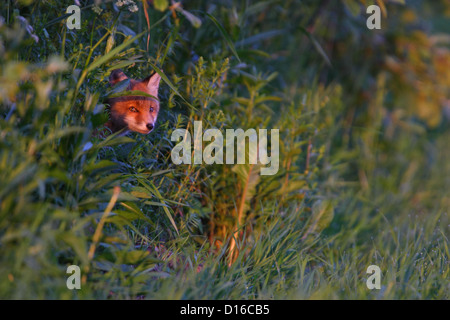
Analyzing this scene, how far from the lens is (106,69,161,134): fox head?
292 cm

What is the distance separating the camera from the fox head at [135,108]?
2.92 meters

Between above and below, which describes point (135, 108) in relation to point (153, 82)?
below

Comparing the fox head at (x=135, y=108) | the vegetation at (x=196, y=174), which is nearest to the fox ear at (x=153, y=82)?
the fox head at (x=135, y=108)

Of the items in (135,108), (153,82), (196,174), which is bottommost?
(196,174)

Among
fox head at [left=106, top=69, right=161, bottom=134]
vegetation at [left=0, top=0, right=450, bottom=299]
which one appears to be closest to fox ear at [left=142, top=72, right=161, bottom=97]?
fox head at [left=106, top=69, right=161, bottom=134]

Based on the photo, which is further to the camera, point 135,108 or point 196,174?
point 135,108

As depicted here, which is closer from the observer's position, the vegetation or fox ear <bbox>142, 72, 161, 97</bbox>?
the vegetation

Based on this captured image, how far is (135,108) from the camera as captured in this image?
10.1ft

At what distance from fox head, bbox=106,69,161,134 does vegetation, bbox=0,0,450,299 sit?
93mm

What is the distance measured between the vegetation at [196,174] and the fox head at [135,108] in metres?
0.09

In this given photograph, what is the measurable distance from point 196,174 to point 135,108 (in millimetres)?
623

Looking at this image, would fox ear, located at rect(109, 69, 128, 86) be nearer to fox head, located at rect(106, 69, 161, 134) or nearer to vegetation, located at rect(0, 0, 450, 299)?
fox head, located at rect(106, 69, 161, 134)

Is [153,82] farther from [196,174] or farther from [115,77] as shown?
[196,174]

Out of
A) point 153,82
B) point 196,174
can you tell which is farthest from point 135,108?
point 196,174
